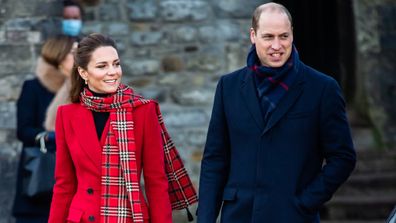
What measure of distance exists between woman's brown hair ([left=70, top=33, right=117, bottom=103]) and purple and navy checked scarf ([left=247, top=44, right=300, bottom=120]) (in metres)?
0.75

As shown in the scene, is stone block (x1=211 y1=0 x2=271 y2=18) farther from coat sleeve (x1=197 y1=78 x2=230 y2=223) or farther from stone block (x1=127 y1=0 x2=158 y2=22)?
coat sleeve (x1=197 y1=78 x2=230 y2=223)

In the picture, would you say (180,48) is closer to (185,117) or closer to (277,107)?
(185,117)

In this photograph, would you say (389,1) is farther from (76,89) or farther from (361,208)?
(76,89)

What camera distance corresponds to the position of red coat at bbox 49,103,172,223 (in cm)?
502

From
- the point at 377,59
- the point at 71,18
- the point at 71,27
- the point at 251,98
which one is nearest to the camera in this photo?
the point at 251,98

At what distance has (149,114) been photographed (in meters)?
5.11

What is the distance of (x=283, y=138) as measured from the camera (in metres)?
4.75

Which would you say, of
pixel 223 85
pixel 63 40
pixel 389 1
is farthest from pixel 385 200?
pixel 223 85

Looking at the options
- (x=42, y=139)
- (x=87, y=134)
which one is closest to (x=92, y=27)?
(x=42, y=139)

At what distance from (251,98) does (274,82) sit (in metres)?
0.14

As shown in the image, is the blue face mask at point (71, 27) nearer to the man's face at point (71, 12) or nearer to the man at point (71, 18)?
the man at point (71, 18)

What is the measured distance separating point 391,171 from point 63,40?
183 inches

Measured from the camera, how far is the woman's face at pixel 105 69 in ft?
16.7

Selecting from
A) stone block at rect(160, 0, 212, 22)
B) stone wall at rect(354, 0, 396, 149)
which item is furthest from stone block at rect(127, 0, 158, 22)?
stone wall at rect(354, 0, 396, 149)
